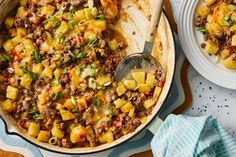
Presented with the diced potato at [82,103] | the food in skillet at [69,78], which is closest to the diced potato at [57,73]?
the food in skillet at [69,78]

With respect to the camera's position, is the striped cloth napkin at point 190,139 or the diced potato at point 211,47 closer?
the striped cloth napkin at point 190,139

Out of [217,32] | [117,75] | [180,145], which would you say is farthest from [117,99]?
[217,32]

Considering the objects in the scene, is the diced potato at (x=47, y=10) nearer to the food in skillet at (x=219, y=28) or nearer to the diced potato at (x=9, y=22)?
the diced potato at (x=9, y=22)

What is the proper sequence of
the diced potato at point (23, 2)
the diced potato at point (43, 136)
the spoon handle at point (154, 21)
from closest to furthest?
the spoon handle at point (154, 21) < the diced potato at point (43, 136) < the diced potato at point (23, 2)

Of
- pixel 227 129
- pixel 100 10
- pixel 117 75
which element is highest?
pixel 100 10

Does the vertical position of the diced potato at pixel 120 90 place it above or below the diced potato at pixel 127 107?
above

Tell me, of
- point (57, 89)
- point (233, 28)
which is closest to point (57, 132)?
point (57, 89)

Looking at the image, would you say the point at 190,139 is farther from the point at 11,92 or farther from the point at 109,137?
the point at 11,92

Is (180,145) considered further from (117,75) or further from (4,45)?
(4,45)
